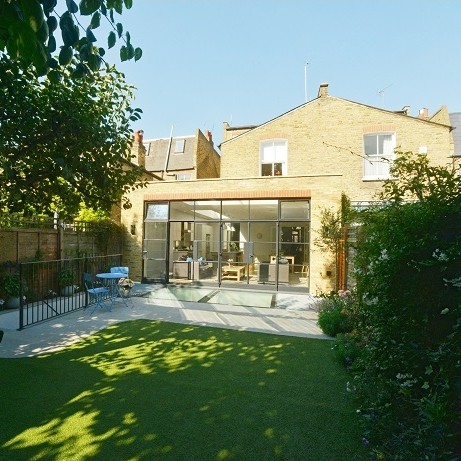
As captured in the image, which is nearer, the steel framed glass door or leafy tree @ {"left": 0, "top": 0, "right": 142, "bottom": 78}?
leafy tree @ {"left": 0, "top": 0, "right": 142, "bottom": 78}

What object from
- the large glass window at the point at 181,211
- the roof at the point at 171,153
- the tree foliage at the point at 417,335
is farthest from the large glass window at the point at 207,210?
the roof at the point at 171,153

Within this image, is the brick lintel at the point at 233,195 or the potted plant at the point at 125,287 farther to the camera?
the brick lintel at the point at 233,195

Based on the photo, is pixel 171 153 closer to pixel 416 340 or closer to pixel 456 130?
pixel 456 130

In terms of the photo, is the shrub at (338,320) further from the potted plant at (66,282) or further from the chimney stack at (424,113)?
the chimney stack at (424,113)

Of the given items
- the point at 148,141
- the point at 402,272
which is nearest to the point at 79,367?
the point at 402,272

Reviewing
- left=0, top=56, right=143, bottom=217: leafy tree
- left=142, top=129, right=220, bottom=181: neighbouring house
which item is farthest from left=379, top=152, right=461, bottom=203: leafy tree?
left=142, top=129, right=220, bottom=181: neighbouring house

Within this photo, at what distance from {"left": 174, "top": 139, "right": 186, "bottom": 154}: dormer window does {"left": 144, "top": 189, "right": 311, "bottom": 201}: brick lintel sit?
51.8ft

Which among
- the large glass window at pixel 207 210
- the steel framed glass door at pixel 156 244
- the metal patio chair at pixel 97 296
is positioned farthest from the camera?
the steel framed glass door at pixel 156 244

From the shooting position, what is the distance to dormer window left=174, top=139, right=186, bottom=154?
2795 cm

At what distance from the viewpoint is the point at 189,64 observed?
6578 mm

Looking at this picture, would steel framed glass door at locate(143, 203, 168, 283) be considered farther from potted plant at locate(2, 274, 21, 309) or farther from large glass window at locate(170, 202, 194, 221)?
potted plant at locate(2, 274, 21, 309)

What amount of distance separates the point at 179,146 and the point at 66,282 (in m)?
21.1

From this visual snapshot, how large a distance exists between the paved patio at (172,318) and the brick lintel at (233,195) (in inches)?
159

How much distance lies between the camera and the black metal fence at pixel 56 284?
8.16 meters
